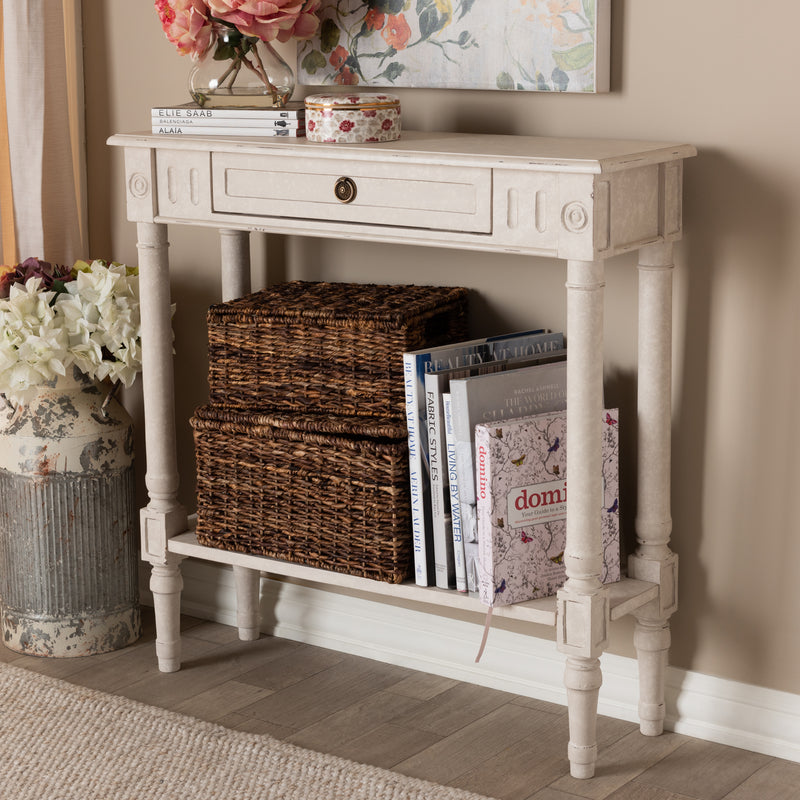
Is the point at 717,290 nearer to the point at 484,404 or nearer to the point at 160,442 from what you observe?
the point at 484,404

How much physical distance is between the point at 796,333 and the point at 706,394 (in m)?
0.17

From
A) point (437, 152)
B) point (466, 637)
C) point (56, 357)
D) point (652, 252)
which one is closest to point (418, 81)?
point (437, 152)

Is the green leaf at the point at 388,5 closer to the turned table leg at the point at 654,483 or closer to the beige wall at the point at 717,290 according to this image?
the beige wall at the point at 717,290

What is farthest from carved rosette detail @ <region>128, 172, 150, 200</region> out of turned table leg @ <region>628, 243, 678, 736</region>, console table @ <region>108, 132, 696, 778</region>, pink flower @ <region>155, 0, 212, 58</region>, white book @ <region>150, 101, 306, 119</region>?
turned table leg @ <region>628, 243, 678, 736</region>

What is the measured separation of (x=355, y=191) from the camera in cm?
183

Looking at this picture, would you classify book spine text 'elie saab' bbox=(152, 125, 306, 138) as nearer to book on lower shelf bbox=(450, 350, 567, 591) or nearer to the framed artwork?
the framed artwork

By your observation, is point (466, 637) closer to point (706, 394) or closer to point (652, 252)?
point (706, 394)

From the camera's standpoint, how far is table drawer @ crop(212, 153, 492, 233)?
1.74 m

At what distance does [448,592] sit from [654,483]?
1.16 ft

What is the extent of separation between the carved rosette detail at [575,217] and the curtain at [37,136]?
1167 mm

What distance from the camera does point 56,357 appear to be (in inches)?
86.2

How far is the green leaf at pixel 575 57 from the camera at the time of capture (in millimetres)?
1888

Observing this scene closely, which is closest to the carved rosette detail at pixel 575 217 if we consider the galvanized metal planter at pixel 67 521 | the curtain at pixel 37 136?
the galvanized metal planter at pixel 67 521

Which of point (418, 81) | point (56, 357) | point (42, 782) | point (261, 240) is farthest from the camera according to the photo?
point (261, 240)
